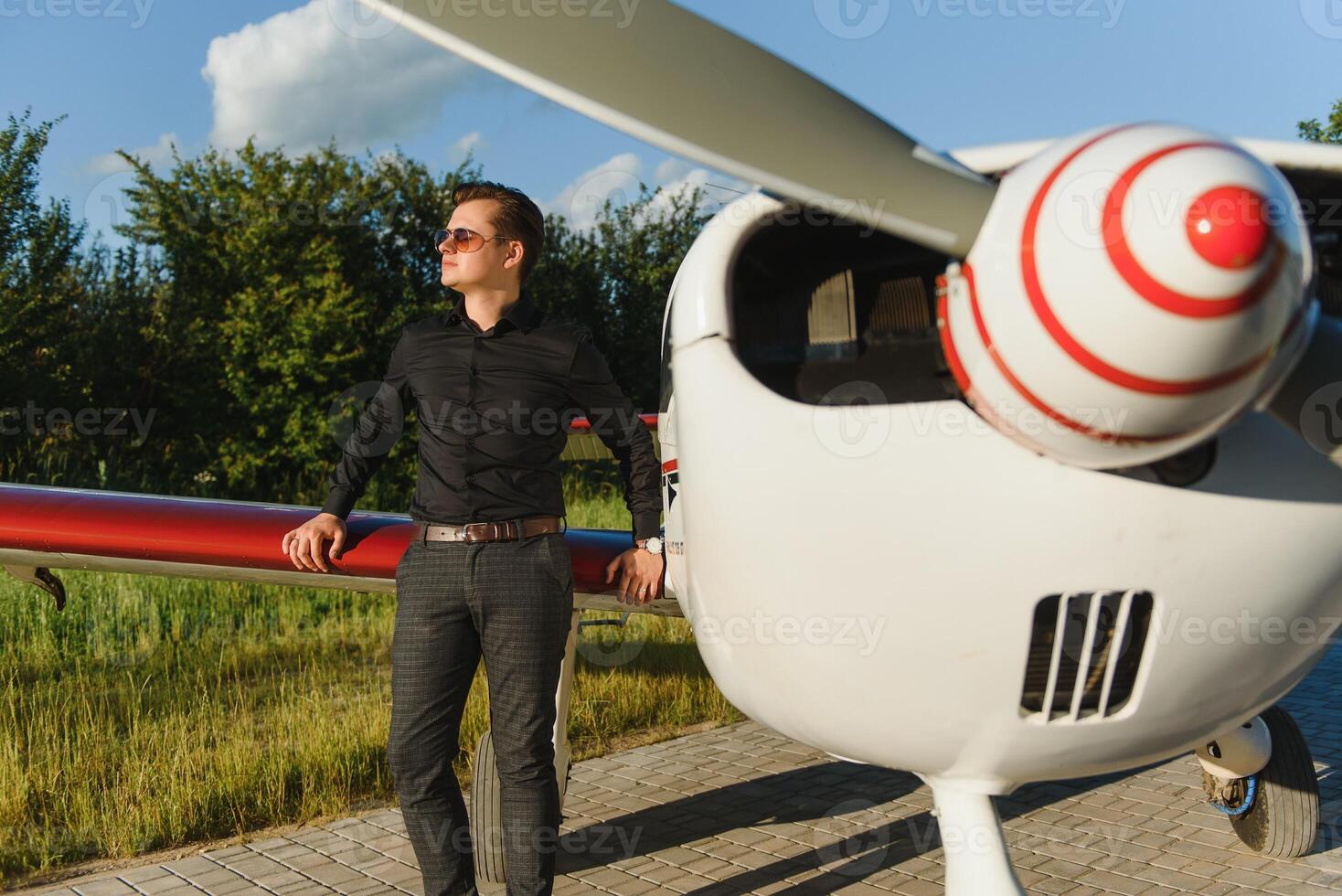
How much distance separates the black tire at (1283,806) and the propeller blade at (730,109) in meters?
2.75

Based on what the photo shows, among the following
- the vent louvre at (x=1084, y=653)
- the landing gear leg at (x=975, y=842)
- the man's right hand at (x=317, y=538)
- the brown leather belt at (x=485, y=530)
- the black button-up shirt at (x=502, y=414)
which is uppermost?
the black button-up shirt at (x=502, y=414)

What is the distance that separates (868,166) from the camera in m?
1.72

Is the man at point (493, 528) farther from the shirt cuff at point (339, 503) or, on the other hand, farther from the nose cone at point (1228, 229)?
the nose cone at point (1228, 229)

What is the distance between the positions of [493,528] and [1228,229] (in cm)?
172

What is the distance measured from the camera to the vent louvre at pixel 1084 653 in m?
1.79

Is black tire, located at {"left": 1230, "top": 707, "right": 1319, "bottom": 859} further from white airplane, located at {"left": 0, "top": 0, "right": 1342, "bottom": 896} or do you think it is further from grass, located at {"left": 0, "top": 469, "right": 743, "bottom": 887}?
grass, located at {"left": 0, "top": 469, "right": 743, "bottom": 887}

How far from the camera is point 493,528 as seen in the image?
260 cm

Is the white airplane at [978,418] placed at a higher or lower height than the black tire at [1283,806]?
higher

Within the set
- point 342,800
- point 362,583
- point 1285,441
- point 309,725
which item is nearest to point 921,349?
point 1285,441

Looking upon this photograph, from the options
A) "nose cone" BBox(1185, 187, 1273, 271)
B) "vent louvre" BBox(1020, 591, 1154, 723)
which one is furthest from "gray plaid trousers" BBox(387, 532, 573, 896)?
"nose cone" BBox(1185, 187, 1273, 271)

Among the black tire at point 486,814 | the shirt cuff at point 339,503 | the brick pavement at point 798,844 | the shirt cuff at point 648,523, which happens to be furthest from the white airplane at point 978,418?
the black tire at point 486,814

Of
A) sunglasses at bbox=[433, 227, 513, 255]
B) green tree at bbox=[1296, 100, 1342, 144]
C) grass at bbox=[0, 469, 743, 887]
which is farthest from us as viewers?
green tree at bbox=[1296, 100, 1342, 144]

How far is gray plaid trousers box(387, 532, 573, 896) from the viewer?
2.57 meters

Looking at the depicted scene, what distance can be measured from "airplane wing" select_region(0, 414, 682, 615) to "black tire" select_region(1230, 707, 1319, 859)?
2.00 metres
